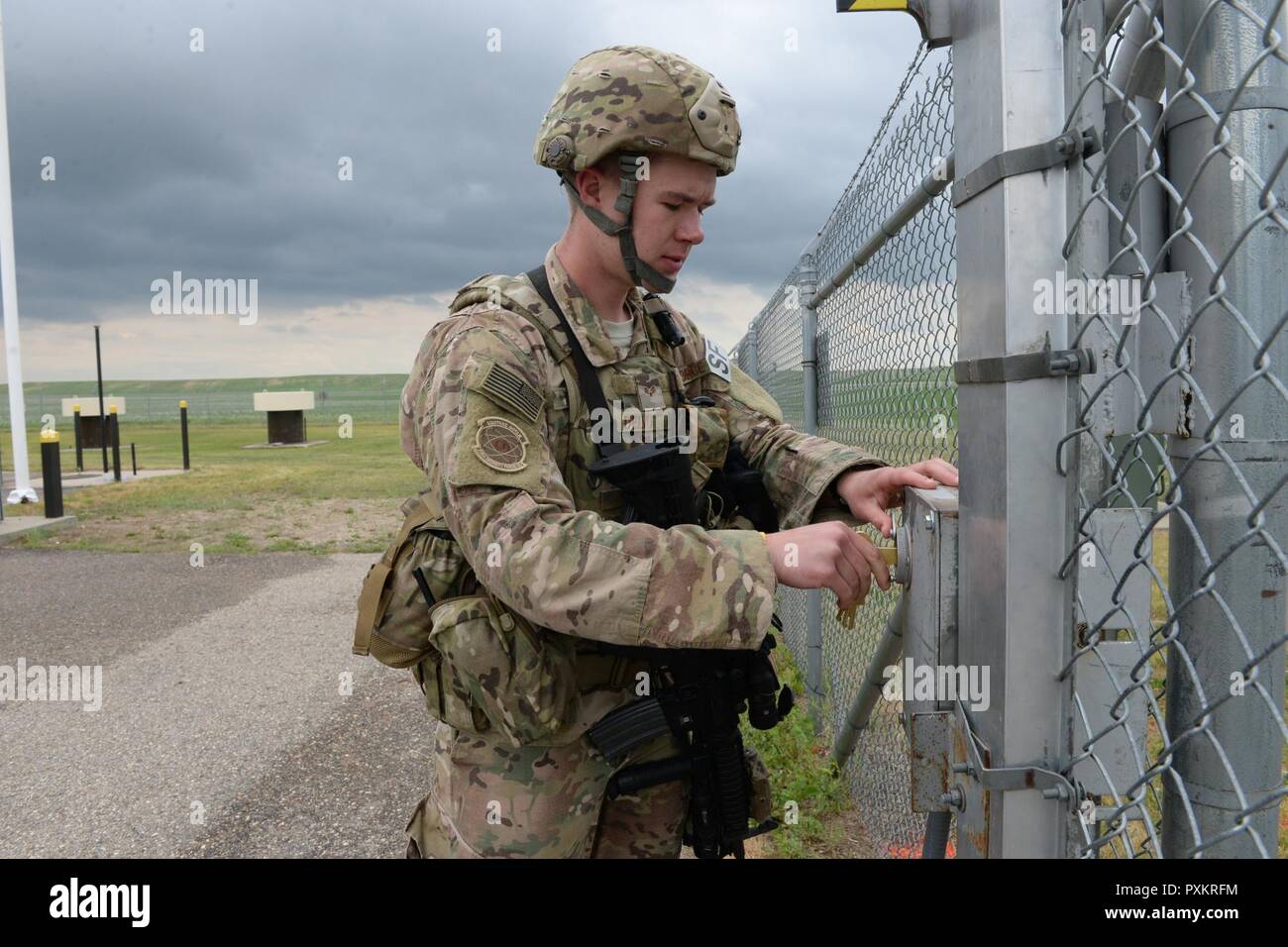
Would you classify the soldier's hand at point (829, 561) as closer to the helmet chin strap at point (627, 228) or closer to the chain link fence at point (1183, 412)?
the chain link fence at point (1183, 412)

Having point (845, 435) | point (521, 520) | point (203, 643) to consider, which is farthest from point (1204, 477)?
point (203, 643)

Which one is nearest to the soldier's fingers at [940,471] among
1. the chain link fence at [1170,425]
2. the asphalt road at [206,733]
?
the chain link fence at [1170,425]

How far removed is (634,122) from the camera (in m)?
1.83

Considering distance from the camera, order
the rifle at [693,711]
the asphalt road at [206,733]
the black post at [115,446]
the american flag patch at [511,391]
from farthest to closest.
→ the black post at [115,446], the asphalt road at [206,733], the rifle at [693,711], the american flag patch at [511,391]

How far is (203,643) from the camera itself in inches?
230

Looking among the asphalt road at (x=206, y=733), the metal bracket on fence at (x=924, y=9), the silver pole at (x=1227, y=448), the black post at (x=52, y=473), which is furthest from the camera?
the black post at (x=52, y=473)

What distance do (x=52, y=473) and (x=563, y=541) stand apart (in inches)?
432

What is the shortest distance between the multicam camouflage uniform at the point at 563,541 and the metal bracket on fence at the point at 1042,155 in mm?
685

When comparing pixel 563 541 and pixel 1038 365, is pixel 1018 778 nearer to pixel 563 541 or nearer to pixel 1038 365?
pixel 1038 365

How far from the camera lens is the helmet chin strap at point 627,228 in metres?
1.86

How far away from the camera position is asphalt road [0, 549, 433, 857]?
3471mm

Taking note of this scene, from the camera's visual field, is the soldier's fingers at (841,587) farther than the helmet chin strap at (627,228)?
No
